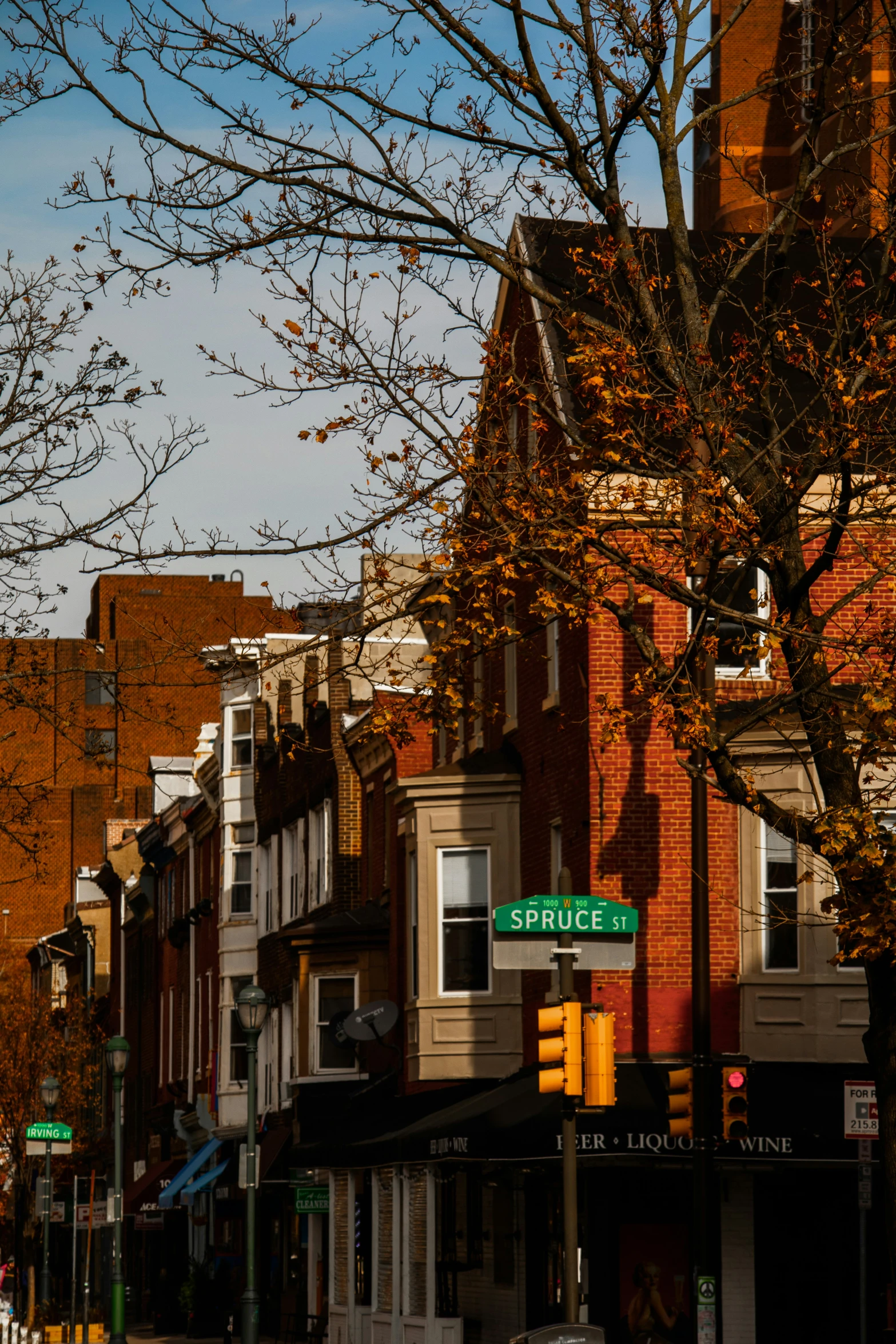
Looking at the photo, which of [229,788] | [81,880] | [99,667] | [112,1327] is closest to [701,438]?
[99,667]

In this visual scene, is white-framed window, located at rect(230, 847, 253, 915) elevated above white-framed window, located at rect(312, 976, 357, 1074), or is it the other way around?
white-framed window, located at rect(230, 847, 253, 915)

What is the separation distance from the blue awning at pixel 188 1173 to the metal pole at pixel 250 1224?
21.4 meters

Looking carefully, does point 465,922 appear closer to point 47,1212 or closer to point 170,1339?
point 47,1212

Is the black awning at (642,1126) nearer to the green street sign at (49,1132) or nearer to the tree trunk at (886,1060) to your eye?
the tree trunk at (886,1060)

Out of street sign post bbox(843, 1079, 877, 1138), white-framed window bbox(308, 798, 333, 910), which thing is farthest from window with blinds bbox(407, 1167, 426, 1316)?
street sign post bbox(843, 1079, 877, 1138)

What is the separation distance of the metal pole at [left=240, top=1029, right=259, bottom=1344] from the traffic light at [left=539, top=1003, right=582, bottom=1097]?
1410 centimetres

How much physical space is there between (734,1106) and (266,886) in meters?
31.7

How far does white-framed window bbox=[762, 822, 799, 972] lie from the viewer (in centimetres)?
2581

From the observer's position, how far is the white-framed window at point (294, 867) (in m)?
45.7

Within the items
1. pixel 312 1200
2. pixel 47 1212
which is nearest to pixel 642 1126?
pixel 312 1200

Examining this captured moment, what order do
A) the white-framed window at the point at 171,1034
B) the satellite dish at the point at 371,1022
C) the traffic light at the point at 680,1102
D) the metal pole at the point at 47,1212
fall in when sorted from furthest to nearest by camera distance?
the white-framed window at the point at 171,1034, the metal pole at the point at 47,1212, the satellite dish at the point at 371,1022, the traffic light at the point at 680,1102

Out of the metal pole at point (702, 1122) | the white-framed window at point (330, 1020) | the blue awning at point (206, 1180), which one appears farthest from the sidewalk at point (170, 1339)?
the metal pole at point (702, 1122)

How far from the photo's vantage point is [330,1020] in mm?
40719

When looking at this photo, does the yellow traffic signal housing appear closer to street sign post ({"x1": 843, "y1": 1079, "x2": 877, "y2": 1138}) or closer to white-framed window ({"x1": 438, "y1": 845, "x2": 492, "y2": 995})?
street sign post ({"x1": 843, "y1": 1079, "x2": 877, "y2": 1138})
